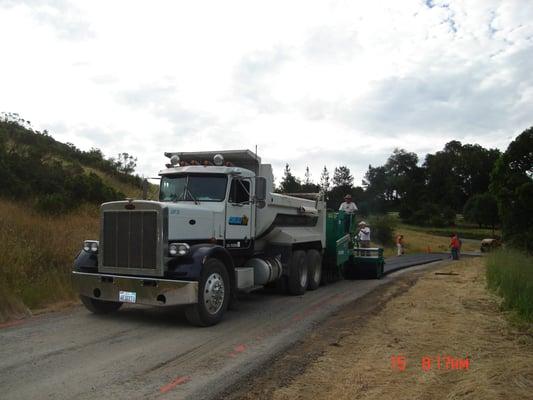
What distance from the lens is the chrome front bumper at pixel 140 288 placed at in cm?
753

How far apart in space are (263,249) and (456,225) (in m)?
78.0

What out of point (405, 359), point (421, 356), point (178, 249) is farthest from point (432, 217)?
point (405, 359)

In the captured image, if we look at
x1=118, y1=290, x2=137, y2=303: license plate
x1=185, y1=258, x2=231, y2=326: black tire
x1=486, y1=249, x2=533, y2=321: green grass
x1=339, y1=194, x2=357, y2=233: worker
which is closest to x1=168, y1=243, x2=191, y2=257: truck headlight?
x1=185, y1=258, x2=231, y2=326: black tire

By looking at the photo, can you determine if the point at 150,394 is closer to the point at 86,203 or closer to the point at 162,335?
the point at 162,335

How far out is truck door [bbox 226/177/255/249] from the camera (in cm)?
947

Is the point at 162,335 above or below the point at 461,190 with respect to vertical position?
below

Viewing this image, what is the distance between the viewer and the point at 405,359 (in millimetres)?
5969

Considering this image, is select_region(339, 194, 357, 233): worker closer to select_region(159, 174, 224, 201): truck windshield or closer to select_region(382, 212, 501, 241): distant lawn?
select_region(159, 174, 224, 201): truck windshield

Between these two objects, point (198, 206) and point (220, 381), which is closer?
point (220, 381)

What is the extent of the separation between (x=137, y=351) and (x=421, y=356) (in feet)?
11.3

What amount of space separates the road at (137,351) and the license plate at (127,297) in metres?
0.39

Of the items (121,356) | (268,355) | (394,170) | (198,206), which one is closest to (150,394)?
(121,356)

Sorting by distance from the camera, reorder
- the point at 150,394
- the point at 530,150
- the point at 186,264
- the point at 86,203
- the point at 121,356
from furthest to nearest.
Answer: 1. the point at 530,150
2. the point at 86,203
3. the point at 186,264
4. the point at 121,356
5. the point at 150,394

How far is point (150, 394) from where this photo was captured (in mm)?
4848
